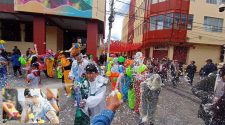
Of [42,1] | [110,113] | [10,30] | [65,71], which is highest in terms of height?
[42,1]

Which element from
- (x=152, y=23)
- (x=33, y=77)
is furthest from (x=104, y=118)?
(x=152, y=23)

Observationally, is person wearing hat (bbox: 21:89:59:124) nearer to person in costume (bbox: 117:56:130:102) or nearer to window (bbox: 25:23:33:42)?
person in costume (bbox: 117:56:130:102)

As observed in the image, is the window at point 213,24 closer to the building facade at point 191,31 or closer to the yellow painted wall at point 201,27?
the building facade at point 191,31

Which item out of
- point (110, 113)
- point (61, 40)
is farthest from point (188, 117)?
point (61, 40)

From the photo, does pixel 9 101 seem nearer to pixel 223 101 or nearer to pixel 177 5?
pixel 223 101

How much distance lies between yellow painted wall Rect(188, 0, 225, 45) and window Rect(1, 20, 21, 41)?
15919 millimetres

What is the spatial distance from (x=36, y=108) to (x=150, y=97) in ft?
12.7

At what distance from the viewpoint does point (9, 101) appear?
252 centimetres

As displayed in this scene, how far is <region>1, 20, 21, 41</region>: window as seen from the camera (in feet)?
69.9

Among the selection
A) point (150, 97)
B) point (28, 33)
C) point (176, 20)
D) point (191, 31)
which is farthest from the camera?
point (176, 20)

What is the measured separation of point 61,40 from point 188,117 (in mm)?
19913

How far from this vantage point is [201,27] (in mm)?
26562

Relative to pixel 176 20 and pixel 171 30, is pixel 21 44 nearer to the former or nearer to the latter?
pixel 171 30

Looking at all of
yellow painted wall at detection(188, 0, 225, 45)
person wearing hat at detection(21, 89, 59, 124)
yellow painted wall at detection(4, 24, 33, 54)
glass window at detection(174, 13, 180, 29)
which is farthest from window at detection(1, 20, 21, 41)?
person wearing hat at detection(21, 89, 59, 124)
